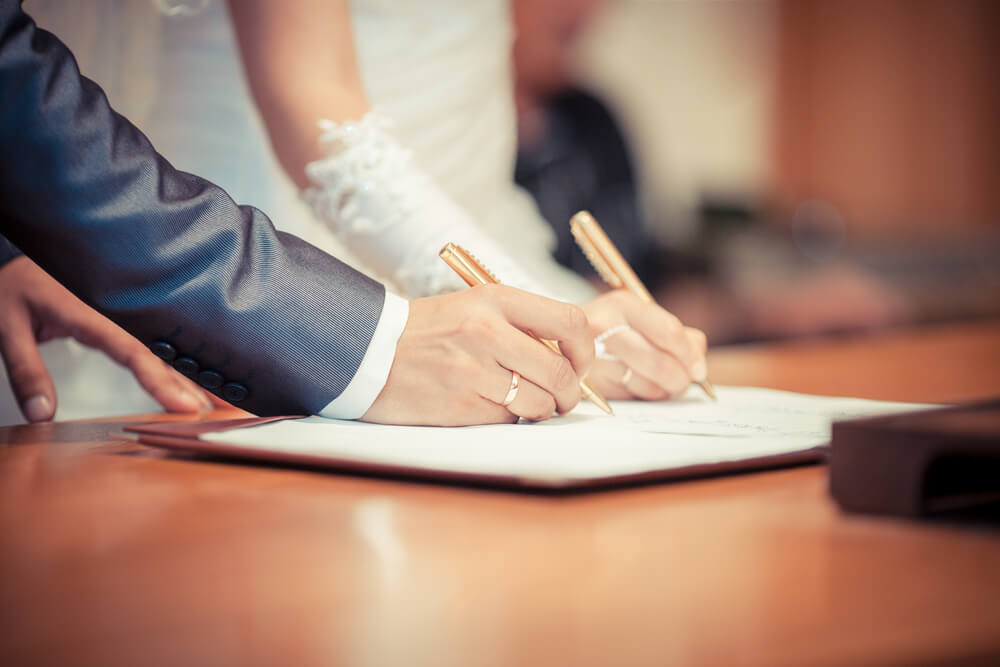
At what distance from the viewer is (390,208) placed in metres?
1.02

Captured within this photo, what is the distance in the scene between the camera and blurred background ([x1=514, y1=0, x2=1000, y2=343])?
2.12m

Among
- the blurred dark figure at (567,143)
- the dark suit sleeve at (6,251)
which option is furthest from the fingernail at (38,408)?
the blurred dark figure at (567,143)

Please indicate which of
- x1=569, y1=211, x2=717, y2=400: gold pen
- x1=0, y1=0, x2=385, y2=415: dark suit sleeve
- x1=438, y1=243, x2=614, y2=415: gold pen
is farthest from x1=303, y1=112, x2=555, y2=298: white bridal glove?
x1=0, y1=0, x2=385, y2=415: dark suit sleeve

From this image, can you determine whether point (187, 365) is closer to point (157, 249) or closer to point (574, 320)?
point (157, 249)

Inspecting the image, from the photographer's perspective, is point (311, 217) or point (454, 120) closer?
point (311, 217)

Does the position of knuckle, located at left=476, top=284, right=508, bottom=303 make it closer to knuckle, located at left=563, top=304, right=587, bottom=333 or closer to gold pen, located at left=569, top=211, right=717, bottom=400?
knuckle, located at left=563, top=304, right=587, bottom=333

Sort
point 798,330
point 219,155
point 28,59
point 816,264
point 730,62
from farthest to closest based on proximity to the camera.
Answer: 1. point 730,62
2. point 816,264
3. point 798,330
4. point 219,155
5. point 28,59

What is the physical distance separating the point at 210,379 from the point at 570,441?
0.75ft

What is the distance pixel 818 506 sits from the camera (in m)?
0.41

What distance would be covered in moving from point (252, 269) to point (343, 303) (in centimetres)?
6

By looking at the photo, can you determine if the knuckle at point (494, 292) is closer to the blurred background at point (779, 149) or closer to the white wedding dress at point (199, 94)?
the white wedding dress at point (199, 94)

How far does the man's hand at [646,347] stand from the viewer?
0.75 metres

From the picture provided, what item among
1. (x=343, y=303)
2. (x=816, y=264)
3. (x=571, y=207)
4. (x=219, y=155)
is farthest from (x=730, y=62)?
(x=343, y=303)

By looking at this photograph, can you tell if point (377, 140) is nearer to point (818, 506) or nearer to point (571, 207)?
point (818, 506)
